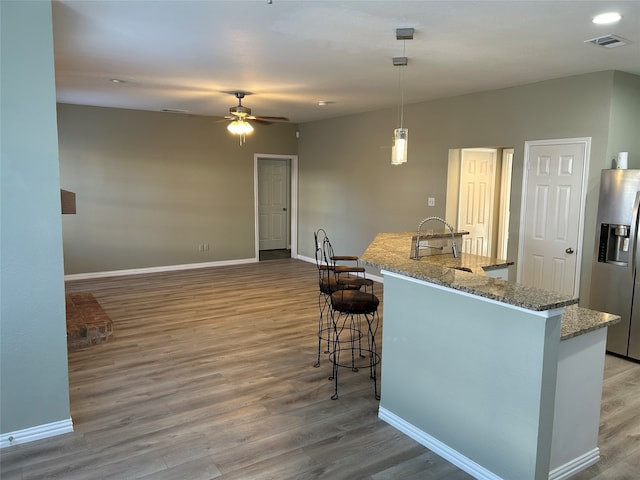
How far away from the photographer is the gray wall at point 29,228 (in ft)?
8.45

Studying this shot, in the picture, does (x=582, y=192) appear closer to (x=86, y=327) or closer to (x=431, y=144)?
(x=431, y=144)

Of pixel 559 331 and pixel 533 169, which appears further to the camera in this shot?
pixel 533 169

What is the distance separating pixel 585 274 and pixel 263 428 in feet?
11.6

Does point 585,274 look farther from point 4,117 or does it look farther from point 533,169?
point 4,117

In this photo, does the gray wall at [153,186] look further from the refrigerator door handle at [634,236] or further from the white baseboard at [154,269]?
the refrigerator door handle at [634,236]

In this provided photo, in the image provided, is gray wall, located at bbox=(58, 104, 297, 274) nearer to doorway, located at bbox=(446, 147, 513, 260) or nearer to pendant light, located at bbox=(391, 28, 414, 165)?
doorway, located at bbox=(446, 147, 513, 260)

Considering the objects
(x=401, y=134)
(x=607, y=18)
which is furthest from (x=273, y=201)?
(x=607, y=18)

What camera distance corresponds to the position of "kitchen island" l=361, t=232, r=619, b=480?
223 cm

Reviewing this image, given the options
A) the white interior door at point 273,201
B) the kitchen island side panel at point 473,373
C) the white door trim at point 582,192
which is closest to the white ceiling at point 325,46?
the white door trim at point 582,192

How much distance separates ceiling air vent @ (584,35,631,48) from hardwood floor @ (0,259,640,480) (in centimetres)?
267

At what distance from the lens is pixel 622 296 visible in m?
4.30

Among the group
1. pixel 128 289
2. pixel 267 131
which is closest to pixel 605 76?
pixel 267 131

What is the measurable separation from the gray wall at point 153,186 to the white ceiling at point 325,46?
157 centimetres

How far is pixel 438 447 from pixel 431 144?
4.38 m
